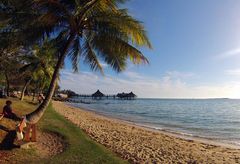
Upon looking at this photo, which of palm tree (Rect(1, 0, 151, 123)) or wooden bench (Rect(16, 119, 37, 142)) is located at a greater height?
palm tree (Rect(1, 0, 151, 123))

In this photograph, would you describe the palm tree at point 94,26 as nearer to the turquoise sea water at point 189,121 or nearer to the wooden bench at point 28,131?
the wooden bench at point 28,131

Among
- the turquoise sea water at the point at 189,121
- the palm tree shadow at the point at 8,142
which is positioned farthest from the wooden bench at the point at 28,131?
the turquoise sea water at the point at 189,121

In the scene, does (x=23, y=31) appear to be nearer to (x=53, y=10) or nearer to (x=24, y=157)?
(x=53, y=10)

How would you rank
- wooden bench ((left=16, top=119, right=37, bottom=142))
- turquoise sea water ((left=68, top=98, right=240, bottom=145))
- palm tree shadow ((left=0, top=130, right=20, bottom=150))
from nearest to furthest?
palm tree shadow ((left=0, top=130, right=20, bottom=150))
wooden bench ((left=16, top=119, right=37, bottom=142))
turquoise sea water ((left=68, top=98, right=240, bottom=145))

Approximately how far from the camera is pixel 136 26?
10344mm

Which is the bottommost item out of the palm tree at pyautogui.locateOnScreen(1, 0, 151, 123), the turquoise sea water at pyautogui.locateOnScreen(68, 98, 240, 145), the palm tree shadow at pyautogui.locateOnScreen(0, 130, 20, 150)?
the turquoise sea water at pyautogui.locateOnScreen(68, 98, 240, 145)

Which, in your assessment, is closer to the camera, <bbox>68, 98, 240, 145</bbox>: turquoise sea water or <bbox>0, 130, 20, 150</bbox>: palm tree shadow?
<bbox>0, 130, 20, 150</bbox>: palm tree shadow

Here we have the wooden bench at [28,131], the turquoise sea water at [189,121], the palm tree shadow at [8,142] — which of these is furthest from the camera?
the turquoise sea water at [189,121]

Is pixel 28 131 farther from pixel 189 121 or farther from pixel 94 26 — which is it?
pixel 189 121

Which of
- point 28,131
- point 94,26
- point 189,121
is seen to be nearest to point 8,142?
point 28,131

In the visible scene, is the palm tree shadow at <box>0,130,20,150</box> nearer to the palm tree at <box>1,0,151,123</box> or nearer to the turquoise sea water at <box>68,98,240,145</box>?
the palm tree at <box>1,0,151,123</box>

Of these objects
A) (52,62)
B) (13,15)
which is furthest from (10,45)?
(52,62)

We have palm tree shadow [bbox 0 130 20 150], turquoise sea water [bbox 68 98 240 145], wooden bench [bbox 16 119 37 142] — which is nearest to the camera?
palm tree shadow [bbox 0 130 20 150]

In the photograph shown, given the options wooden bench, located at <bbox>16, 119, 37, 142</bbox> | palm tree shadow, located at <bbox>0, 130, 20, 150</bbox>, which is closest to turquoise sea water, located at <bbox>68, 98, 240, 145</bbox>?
wooden bench, located at <bbox>16, 119, 37, 142</bbox>
